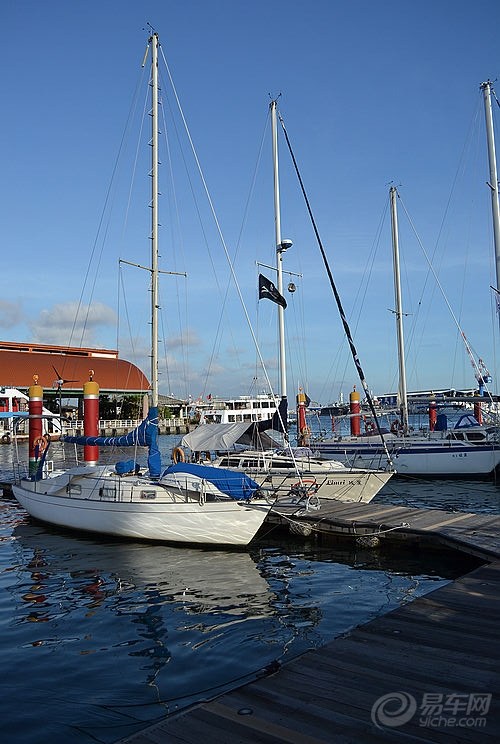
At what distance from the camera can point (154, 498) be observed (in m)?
19.2

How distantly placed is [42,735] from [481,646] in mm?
6293

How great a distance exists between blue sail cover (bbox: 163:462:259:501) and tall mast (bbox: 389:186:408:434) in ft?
68.9

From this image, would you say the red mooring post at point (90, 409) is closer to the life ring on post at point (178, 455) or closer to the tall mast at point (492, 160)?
the life ring on post at point (178, 455)

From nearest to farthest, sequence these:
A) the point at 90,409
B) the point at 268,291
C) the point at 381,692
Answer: the point at 381,692
the point at 90,409
the point at 268,291

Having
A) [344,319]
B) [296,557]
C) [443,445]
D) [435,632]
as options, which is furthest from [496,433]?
[435,632]

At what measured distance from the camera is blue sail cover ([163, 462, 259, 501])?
60.7ft

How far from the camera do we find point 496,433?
33.3 m

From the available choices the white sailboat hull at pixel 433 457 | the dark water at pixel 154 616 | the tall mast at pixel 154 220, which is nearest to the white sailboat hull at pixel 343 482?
the dark water at pixel 154 616

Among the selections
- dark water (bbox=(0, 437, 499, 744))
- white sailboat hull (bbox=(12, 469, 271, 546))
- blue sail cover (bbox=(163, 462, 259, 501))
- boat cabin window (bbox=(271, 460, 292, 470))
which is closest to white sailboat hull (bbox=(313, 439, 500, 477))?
boat cabin window (bbox=(271, 460, 292, 470))

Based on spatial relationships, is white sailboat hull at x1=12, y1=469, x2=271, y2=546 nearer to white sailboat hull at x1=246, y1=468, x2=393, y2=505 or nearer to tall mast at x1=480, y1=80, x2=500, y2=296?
white sailboat hull at x1=246, y1=468, x2=393, y2=505

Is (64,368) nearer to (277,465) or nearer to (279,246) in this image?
(279,246)

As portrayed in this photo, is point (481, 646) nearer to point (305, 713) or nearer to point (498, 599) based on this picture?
point (498, 599)

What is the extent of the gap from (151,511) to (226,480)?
252cm

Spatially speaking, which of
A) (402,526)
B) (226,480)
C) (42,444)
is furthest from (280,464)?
(42,444)
